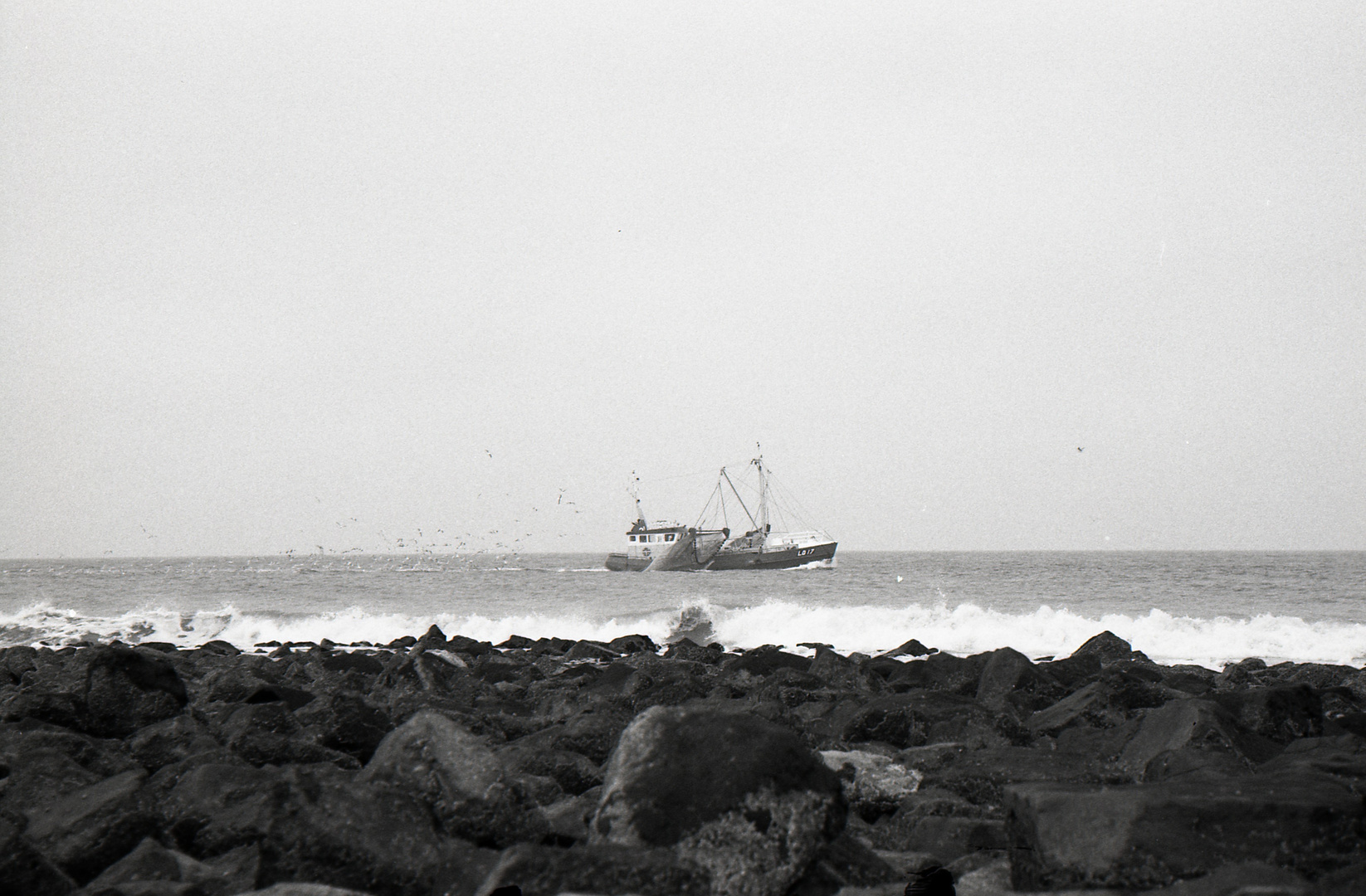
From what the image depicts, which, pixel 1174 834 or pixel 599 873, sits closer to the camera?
pixel 1174 834

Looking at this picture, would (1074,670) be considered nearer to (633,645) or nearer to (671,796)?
Result: (633,645)

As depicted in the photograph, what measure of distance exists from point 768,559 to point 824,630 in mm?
56868

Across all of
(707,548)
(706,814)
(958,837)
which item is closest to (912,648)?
(958,837)

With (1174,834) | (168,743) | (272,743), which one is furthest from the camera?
(168,743)

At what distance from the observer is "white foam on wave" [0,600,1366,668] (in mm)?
18016

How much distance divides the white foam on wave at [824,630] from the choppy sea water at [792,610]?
0.06m

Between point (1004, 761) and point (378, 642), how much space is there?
55.9 ft

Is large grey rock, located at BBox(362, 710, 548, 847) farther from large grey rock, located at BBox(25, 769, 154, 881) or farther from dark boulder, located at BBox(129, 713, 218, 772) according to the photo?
dark boulder, located at BBox(129, 713, 218, 772)

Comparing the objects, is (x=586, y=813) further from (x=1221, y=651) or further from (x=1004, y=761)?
(x=1221, y=651)

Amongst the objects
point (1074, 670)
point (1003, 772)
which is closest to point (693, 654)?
point (1074, 670)

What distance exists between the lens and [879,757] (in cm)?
564

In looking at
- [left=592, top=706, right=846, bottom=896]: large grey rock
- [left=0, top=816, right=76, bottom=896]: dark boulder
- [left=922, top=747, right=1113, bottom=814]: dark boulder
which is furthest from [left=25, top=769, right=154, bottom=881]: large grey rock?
[left=922, top=747, right=1113, bottom=814]: dark boulder

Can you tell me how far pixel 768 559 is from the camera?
257 ft

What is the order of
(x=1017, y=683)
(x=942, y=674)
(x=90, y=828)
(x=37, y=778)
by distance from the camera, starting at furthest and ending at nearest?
(x=942, y=674), (x=1017, y=683), (x=37, y=778), (x=90, y=828)
